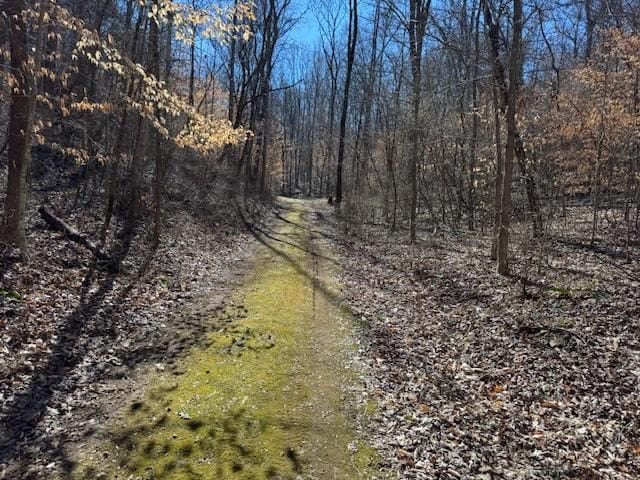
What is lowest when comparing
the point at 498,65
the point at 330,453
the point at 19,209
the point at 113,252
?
the point at 330,453

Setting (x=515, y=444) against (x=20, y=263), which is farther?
(x=20, y=263)

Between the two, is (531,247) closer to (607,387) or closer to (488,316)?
(488,316)

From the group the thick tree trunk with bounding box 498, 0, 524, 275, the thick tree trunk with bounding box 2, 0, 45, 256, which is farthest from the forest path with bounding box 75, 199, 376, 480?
the thick tree trunk with bounding box 498, 0, 524, 275

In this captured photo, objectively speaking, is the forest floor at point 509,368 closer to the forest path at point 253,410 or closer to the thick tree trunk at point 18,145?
the forest path at point 253,410

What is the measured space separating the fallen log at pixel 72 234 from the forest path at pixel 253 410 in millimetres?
3417

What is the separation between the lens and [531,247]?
34.3 ft

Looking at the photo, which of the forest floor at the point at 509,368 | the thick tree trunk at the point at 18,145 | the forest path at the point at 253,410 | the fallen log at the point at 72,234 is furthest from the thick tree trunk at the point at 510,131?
the thick tree trunk at the point at 18,145

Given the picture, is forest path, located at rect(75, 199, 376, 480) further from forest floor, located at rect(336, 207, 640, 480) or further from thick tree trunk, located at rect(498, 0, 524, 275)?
thick tree trunk, located at rect(498, 0, 524, 275)

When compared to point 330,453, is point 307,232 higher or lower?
higher

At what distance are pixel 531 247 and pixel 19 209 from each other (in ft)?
35.9

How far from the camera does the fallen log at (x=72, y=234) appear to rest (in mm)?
9844

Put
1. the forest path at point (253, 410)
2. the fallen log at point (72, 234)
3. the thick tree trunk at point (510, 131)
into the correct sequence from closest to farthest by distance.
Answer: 1. the forest path at point (253, 410)
2. the thick tree trunk at point (510, 131)
3. the fallen log at point (72, 234)

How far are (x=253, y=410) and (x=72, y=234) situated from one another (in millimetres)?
7023

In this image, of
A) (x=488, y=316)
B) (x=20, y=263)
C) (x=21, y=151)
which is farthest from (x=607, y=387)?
(x=21, y=151)
